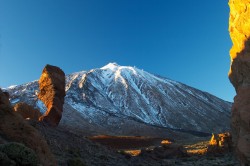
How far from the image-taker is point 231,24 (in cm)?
2342

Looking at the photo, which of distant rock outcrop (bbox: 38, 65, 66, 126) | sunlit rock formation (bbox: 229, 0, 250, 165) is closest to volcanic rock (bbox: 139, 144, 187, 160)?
distant rock outcrop (bbox: 38, 65, 66, 126)

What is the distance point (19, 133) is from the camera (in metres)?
18.3

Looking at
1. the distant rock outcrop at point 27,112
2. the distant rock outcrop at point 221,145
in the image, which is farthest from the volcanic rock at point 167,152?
the distant rock outcrop at point 27,112

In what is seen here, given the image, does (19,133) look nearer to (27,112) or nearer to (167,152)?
(27,112)

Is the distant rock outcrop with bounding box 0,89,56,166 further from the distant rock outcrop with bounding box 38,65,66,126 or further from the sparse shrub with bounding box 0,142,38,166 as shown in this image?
the distant rock outcrop with bounding box 38,65,66,126

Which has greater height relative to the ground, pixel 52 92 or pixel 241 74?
pixel 52 92

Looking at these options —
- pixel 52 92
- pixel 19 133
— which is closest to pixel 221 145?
pixel 52 92

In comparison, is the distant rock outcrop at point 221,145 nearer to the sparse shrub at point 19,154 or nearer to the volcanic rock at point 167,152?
the volcanic rock at point 167,152

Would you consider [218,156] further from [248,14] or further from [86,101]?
[86,101]

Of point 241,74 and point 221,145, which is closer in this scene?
point 241,74

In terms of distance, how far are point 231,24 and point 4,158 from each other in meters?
16.3

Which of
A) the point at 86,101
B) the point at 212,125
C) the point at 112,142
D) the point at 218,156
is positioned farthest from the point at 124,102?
the point at 218,156

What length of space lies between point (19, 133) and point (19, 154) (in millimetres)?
4107

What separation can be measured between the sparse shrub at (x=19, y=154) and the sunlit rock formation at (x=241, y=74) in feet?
28.3
